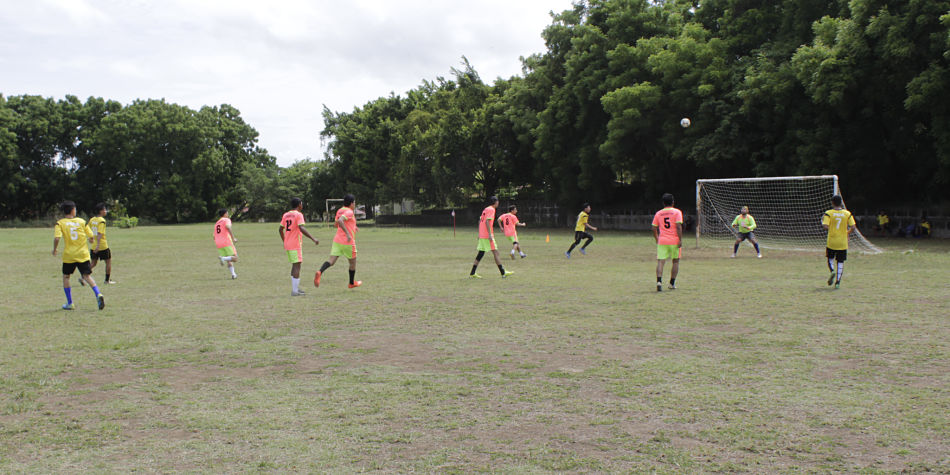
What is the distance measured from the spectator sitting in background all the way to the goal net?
3.13m

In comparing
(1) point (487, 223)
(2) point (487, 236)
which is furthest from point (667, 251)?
(2) point (487, 236)

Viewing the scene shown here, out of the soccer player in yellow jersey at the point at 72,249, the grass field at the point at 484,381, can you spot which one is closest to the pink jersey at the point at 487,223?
the grass field at the point at 484,381

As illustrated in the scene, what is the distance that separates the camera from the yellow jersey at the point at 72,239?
430 inches

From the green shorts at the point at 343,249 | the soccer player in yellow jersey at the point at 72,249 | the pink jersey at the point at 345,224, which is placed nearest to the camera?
the soccer player in yellow jersey at the point at 72,249

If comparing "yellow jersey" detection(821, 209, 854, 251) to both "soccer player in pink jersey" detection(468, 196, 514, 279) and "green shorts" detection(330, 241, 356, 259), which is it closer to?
"soccer player in pink jersey" detection(468, 196, 514, 279)

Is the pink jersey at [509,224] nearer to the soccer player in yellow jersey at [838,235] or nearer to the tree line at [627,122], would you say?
the soccer player in yellow jersey at [838,235]

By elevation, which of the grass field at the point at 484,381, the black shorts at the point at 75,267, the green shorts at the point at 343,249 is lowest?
the grass field at the point at 484,381

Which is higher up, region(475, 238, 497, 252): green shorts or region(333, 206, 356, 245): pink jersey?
region(333, 206, 356, 245): pink jersey

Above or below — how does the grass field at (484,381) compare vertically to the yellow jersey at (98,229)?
below

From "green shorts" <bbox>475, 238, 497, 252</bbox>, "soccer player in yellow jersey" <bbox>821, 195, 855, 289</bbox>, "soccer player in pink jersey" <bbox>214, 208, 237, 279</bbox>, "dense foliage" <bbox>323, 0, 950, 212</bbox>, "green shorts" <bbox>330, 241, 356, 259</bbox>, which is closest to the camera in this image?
"soccer player in yellow jersey" <bbox>821, 195, 855, 289</bbox>

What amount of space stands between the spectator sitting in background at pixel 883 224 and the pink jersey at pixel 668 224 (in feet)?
74.9

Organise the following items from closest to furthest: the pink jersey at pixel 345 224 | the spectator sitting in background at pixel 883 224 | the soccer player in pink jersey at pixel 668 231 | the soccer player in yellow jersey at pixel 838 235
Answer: the soccer player in pink jersey at pixel 668 231 < the soccer player in yellow jersey at pixel 838 235 < the pink jersey at pixel 345 224 < the spectator sitting in background at pixel 883 224

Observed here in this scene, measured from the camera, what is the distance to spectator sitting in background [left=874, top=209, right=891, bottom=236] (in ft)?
98.5

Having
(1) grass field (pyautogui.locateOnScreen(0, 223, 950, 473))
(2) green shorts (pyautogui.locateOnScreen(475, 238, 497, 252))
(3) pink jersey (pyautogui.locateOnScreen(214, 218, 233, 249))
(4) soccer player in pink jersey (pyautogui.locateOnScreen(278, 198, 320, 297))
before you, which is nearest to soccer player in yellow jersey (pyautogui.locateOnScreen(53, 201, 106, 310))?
(1) grass field (pyautogui.locateOnScreen(0, 223, 950, 473))
